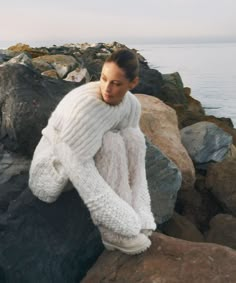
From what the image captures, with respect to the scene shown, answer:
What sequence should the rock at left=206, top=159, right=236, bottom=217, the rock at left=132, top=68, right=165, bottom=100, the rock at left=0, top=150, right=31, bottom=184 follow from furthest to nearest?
the rock at left=132, top=68, right=165, bottom=100, the rock at left=206, top=159, right=236, bottom=217, the rock at left=0, top=150, right=31, bottom=184

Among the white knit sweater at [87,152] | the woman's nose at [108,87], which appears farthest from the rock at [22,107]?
the woman's nose at [108,87]

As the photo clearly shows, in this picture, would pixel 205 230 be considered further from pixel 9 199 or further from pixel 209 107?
pixel 209 107

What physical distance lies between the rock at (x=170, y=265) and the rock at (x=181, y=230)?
1139mm

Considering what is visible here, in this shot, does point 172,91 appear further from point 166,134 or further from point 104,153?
point 104,153

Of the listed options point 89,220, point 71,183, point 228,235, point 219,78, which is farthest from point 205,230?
point 219,78

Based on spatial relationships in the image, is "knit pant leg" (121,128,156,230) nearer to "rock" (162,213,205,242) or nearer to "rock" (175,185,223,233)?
"rock" (162,213,205,242)

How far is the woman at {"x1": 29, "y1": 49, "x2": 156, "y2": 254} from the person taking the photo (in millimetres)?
2914

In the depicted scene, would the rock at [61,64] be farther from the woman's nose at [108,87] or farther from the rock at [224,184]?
the woman's nose at [108,87]

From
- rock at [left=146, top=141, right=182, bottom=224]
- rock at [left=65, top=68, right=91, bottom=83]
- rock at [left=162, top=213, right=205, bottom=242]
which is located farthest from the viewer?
rock at [left=65, top=68, right=91, bottom=83]

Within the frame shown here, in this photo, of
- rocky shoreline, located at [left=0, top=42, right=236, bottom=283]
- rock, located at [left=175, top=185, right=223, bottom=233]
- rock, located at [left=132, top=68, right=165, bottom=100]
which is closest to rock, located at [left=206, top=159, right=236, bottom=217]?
rocky shoreline, located at [left=0, top=42, right=236, bottom=283]

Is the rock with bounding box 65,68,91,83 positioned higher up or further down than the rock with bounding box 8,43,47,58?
higher up

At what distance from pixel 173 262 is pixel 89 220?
2.06 feet

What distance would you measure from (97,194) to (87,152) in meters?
0.24

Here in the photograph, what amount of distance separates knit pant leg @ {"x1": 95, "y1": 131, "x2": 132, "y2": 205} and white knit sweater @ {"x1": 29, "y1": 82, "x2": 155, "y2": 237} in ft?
0.17
